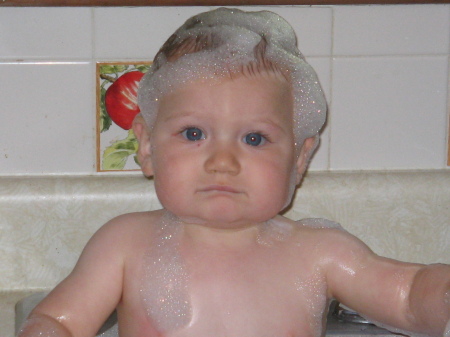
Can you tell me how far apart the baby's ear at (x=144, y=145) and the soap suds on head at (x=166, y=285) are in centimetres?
11

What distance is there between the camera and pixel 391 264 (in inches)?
44.6

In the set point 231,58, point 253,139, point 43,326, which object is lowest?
point 43,326

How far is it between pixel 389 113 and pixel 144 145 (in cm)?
55

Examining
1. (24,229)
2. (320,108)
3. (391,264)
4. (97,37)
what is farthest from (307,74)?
(24,229)

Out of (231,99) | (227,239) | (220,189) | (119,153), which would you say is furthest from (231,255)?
(119,153)

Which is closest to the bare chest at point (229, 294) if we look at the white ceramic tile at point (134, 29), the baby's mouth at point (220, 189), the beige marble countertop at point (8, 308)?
the baby's mouth at point (220, 189)

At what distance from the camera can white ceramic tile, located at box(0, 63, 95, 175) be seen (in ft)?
4.67

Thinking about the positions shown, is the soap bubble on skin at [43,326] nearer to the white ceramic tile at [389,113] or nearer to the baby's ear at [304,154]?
the baby's ear at [304,154]

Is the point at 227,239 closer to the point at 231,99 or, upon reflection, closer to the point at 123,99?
the point at 231,99

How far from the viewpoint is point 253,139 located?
1.10m

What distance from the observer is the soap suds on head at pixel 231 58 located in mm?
1118

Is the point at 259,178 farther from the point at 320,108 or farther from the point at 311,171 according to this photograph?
the point at 311,171

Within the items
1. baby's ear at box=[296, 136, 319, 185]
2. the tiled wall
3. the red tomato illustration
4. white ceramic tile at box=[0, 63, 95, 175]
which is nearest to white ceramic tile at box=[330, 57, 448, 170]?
the tiled wall

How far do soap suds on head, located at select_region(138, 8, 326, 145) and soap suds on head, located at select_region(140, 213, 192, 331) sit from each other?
20 centimetres
